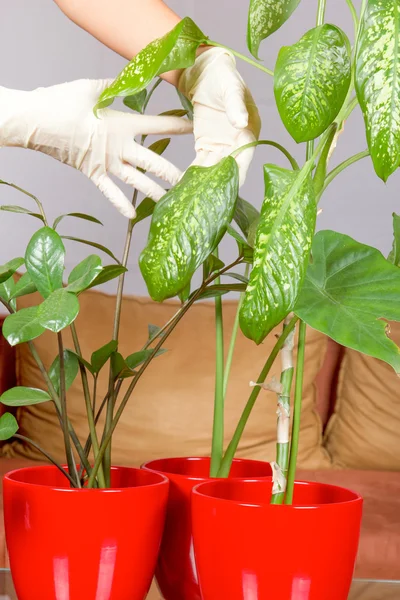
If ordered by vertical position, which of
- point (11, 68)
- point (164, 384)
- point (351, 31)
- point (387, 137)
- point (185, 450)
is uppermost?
point (351, 31)

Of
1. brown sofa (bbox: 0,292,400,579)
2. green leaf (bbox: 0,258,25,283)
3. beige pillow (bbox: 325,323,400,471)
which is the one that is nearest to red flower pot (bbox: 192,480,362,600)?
green leaf (bbox: 0,258,25,283)

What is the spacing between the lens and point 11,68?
8.29 ft

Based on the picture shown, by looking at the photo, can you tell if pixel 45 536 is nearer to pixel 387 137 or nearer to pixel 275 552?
pixel 275 552

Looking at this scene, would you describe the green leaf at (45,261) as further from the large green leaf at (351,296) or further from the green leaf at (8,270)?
the large green leaf at (351,296)

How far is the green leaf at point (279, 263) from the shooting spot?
1.82ft

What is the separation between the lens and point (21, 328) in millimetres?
562

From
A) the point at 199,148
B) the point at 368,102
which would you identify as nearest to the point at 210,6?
the point at 199,148

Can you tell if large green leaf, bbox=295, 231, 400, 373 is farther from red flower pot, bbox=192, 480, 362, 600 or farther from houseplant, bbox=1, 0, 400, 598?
red flower pot, bbox=192, 480, 362, 600

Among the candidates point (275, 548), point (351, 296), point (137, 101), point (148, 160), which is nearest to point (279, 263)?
point (351, 296)

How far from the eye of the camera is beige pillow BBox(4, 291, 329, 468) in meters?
1.95

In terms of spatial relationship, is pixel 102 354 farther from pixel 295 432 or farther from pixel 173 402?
pixel 173 402

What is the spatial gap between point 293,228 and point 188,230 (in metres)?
0.10

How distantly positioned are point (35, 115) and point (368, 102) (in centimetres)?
45

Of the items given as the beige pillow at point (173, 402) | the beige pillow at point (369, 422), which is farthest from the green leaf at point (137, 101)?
the beige pillow at point (369, 422)
